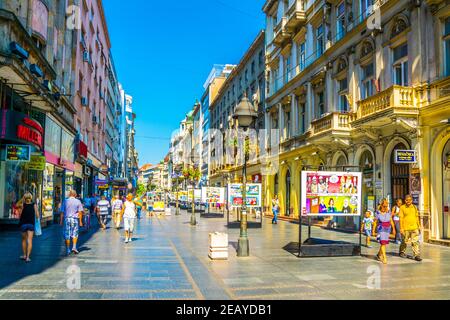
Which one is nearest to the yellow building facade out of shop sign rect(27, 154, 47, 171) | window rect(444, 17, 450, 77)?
window rect(444, 17, 450, 77)

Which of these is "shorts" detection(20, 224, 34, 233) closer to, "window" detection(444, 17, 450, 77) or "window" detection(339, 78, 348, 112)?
"window" detection(444, 17, 450, 77)

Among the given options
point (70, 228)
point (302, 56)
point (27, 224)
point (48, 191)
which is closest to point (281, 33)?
point (302, 56)

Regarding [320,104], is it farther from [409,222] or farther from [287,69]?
[409,222]

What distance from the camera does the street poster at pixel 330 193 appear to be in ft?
43.1

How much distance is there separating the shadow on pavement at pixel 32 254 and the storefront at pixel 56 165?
4.92 metres

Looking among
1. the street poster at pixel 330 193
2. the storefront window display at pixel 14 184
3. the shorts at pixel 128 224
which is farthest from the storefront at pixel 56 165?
the street poster at pixel 330 193

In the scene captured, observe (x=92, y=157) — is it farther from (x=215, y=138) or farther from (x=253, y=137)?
(x=215, y=138)

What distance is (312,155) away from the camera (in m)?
28.7

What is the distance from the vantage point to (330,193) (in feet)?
44.1

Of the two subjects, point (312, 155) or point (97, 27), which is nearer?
point (312, 155)

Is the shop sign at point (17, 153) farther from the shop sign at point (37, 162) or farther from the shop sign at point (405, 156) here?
the shop sign at point (405, 156)

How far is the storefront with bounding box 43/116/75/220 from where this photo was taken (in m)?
22.6
